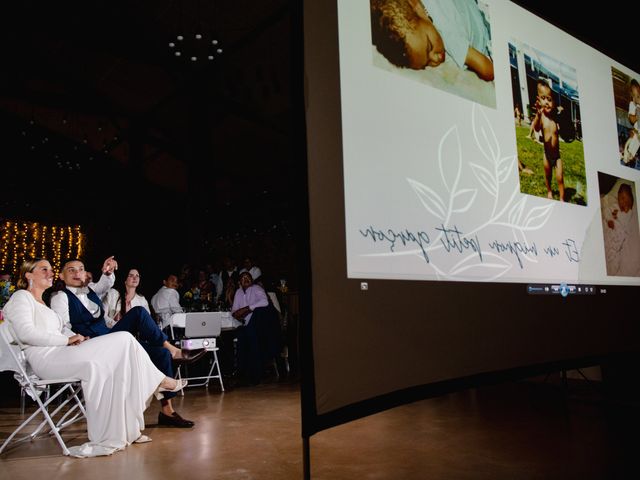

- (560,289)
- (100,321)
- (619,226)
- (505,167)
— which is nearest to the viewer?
(505,167)

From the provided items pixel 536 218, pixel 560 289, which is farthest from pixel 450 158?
pixel 560 289

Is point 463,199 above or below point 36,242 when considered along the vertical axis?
below

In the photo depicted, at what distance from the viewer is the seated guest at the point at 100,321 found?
3340mm

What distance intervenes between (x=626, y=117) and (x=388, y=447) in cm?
278

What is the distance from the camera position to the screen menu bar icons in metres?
2.45

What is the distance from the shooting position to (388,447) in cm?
273

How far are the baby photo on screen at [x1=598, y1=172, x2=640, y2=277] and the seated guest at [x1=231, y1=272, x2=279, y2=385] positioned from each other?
388 cm

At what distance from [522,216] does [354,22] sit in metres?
1.29

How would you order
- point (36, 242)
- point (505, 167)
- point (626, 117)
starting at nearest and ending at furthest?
point (505, 167) → point (626, 117) → point (36, 242)

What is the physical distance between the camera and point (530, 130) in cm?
261

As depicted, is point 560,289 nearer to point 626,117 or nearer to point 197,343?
point 626,117

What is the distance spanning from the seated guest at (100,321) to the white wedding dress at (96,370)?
15.0 inches

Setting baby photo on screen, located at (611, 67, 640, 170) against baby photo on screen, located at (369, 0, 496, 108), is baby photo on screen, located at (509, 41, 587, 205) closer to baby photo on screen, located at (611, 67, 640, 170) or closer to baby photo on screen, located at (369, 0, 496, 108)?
baby photo on screen, located at (369, 0, 496, 108)

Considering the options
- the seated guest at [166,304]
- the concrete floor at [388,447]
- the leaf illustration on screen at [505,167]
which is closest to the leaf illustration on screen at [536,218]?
the leaf illustration on screen at [505,167]
